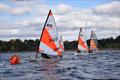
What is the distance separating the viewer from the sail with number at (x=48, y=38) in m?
51.0

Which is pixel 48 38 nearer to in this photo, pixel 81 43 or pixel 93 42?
pixel 81 43


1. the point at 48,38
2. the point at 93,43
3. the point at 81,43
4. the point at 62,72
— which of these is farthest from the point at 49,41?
the point at 93,43

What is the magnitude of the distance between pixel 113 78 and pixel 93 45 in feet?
257

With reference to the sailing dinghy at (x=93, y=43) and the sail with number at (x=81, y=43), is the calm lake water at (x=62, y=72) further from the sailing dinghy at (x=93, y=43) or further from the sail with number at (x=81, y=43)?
the sailing dinghy at (x=93, y=43)

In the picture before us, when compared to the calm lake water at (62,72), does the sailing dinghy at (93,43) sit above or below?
above

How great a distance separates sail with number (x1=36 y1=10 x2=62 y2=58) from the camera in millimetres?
51041

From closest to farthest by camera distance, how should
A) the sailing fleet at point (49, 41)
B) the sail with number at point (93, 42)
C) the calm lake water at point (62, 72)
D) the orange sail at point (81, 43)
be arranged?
1. the calm lake water at point (62, 72)
2. the sailing fleet at point (49, 41)
3. the orange sail at point (81, 43)
4. the sail with number at point (93, 42)

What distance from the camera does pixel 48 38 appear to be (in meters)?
51.8

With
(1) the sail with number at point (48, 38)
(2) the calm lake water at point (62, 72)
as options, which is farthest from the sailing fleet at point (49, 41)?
(2) the calm lake water at point (62, 72)

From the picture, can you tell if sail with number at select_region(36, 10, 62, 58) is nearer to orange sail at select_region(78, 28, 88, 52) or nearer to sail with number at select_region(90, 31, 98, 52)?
orange sail at select_region(78, 28, 88, 52)

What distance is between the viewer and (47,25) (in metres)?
51.3

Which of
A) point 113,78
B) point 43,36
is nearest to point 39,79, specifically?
point 113,78

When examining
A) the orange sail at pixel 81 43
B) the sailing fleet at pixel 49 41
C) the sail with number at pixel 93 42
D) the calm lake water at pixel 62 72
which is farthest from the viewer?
the sail with number at pixel 93 42

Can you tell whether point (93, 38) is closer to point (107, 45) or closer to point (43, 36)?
point (43, 36)
